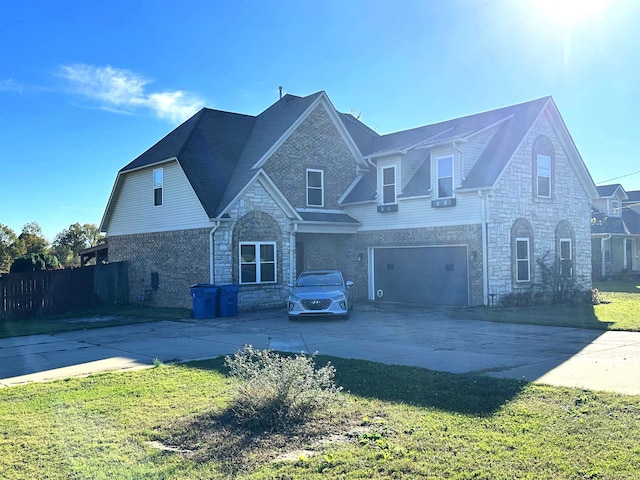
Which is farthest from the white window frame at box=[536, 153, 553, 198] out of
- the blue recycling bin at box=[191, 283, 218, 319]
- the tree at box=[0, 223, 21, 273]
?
the tree at box=[0, 223, 21, 273]

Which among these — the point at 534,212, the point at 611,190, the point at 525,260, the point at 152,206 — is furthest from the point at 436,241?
the point at 611,190

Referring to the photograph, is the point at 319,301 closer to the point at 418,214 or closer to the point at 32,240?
the point at 418,214

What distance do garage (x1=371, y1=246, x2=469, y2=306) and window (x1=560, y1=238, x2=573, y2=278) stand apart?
419cm

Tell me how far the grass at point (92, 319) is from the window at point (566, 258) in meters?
13.9

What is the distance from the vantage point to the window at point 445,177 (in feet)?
68.2

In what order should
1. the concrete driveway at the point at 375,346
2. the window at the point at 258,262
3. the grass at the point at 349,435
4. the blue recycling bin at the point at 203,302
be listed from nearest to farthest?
the grass at the point at 349,435 < the concrete driveway at the point at 375,346 < the blue recycling bin at the point at 203,302 < the window at the point at 258,262

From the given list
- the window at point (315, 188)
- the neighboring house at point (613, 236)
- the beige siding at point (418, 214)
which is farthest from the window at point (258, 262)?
the neighboring house at point (613, 236)

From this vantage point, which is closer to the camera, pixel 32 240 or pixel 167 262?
pixel 167 262

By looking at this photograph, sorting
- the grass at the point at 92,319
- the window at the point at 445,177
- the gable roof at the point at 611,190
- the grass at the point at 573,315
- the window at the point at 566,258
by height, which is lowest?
the grass at the point at 92,319

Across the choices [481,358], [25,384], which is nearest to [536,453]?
[481,358]

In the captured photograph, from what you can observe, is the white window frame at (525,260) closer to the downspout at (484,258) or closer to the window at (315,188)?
the downspout at (484,258)

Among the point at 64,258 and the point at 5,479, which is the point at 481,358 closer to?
the point at 5,479

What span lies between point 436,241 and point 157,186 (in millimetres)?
11174

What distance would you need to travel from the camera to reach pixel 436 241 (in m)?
21.2
